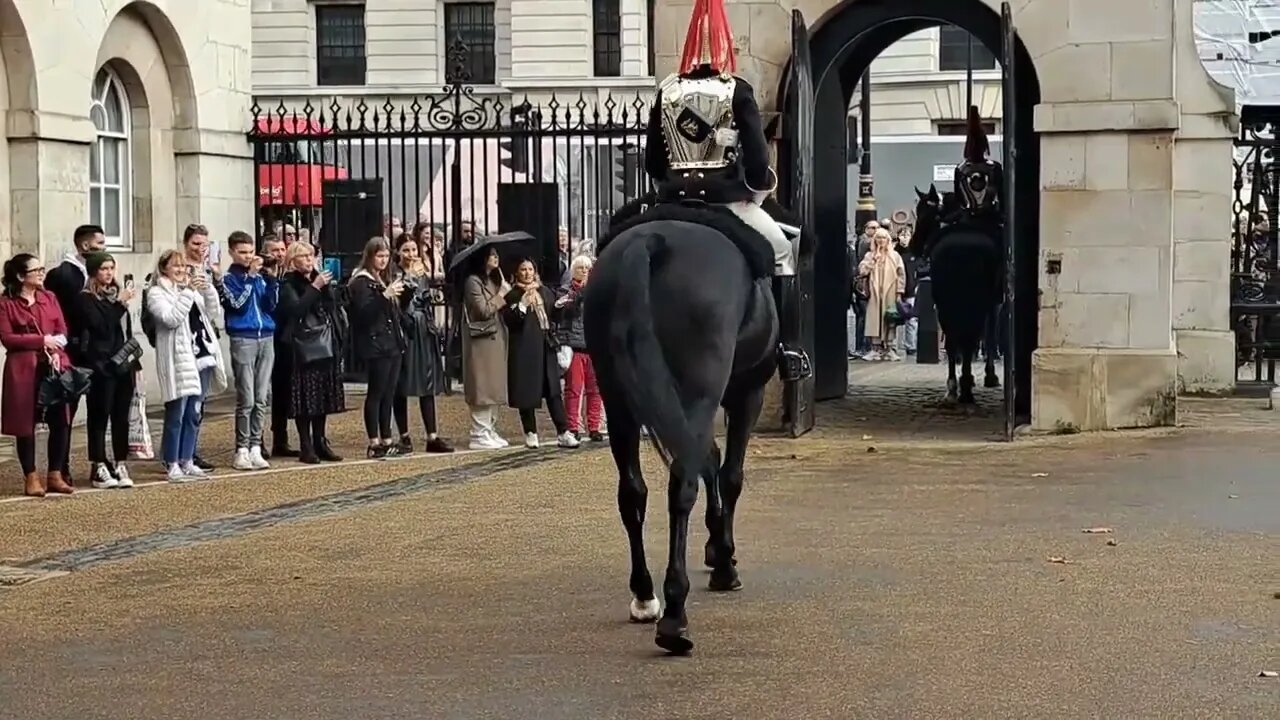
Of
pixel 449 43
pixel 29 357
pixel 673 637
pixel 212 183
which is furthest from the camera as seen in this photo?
pixel 449 43

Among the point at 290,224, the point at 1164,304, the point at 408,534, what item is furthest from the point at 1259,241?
the point at 408,534

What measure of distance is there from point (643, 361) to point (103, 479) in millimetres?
6618

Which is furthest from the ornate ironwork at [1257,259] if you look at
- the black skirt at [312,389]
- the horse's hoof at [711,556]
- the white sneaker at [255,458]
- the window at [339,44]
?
the window at [339,44]

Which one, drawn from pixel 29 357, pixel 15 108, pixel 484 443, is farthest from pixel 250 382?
pixel 15 108

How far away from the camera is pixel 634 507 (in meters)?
8.02

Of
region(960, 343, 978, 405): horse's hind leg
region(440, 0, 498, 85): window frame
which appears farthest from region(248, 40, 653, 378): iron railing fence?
region(440, 0, 498, 85): window frame

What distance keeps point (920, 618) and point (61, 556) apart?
468 centimetres

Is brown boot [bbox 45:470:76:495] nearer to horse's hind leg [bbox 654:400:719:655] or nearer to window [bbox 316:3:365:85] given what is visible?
horse's hind leg [bbox 654:400:719:655]

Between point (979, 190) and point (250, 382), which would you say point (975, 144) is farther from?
point (250, 382)

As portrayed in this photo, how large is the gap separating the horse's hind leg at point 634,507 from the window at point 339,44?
40.6 meters

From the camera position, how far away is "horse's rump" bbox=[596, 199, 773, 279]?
27.0 ft

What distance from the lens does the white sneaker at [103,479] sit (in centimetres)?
1323

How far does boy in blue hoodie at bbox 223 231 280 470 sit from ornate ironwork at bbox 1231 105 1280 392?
9.72 metres

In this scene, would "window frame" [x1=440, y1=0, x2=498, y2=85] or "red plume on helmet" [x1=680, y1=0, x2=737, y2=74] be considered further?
"window frame" [x1=440, y1=0, x2=498, y2=85]
